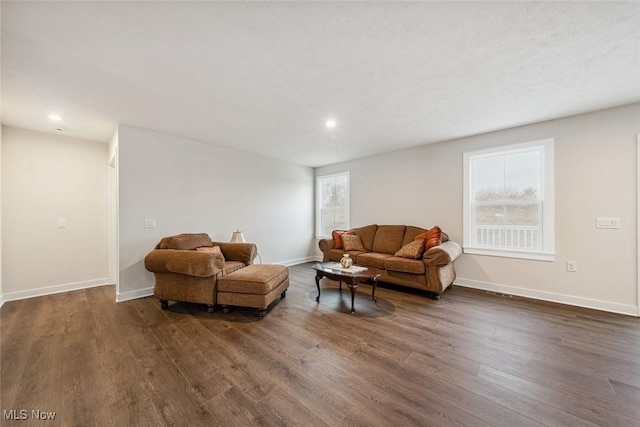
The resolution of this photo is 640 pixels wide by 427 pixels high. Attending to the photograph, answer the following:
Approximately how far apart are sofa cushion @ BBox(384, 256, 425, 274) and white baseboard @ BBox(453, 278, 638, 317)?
1087mm

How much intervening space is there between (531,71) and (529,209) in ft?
6.77

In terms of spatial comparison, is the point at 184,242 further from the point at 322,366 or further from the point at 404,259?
the point at 404,259

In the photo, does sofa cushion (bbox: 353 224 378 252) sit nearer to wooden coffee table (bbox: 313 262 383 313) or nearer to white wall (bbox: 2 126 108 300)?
wooden coffee table (bbox: 313 262 383 313)

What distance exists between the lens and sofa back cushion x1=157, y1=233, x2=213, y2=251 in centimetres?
321

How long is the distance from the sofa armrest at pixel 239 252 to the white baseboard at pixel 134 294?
1.16m

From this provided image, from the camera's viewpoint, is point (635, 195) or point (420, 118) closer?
point (635, 195)

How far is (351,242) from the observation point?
461cm

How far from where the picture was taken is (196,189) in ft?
13.1

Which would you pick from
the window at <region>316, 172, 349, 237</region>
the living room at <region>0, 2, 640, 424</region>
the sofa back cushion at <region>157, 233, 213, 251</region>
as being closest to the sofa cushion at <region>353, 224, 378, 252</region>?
the living room at <region>0, 2, 640, 424</region>

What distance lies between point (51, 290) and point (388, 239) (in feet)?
17.6

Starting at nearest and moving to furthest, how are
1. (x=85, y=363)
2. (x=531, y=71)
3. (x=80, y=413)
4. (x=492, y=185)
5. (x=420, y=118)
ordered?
(x=80, y=413)
(x=85, y=363)
(x=531, y=71)
(x=420, y=118)
(x=492, y=185)

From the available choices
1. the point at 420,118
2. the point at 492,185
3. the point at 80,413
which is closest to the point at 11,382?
the point at 80,413

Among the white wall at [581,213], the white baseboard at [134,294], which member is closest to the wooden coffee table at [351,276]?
the white wall at [581,213]

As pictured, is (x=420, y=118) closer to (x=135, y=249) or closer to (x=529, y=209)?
(x=529, y=209)
